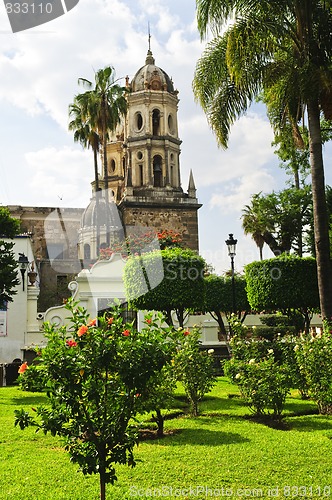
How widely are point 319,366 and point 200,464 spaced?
347 cm

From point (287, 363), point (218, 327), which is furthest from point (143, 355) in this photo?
point (218, 327)

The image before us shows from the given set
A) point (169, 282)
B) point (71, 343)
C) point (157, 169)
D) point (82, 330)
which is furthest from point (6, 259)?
point (157, 169)

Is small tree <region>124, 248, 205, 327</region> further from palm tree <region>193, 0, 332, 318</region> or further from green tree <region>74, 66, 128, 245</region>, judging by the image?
green tree <region>74, 66, 128, 245</region>

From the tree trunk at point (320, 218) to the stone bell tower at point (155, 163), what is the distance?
76.7 ft

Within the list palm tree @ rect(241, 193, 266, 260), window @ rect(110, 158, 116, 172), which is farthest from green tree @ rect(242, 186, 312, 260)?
window @ rect(110, 158, 116, 172)

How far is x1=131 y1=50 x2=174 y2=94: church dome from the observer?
37.9 meters

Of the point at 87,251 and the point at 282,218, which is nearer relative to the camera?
the point at 282,218

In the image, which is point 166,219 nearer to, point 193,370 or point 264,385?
point 193,370

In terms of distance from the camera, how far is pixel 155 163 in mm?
38000

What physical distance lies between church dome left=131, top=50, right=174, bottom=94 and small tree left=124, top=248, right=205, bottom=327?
81.2ft

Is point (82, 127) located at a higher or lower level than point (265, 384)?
higher

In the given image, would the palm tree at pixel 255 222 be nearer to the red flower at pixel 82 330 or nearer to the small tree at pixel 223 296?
the small tree at pixel 223 296

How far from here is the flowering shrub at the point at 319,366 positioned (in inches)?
352

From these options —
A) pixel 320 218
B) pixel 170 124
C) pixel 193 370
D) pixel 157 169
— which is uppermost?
pixel 170 124
